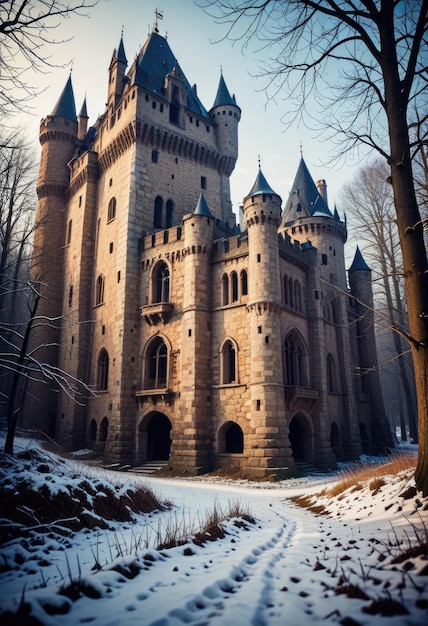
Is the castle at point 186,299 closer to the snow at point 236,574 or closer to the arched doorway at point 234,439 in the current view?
the arched doorway at point 234,439

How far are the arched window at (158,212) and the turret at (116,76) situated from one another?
8346 millimetres

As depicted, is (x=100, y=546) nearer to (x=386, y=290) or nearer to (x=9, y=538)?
(x=9, y=538)

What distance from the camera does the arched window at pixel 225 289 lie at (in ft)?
71.1

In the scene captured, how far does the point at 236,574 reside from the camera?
14.4 ft

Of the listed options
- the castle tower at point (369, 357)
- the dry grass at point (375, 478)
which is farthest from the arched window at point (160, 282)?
the dry grass at point (375, 478)

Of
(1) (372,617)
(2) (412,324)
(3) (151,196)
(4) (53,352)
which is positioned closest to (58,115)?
(3) (151,196)

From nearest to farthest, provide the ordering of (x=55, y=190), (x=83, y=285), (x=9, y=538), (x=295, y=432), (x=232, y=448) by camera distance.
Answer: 1. (x=9, y=538)
2. (x=232, y=448)
3. (x=295, y=432)
4. (x=83, y=285)
5. (x=55, y=190)

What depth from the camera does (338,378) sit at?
2658 centimetres

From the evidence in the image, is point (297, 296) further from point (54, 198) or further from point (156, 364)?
point (54, 198)

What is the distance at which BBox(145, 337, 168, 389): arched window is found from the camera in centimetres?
2256

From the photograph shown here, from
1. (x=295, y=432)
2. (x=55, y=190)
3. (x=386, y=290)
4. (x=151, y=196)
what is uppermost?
(x=55, y=190)

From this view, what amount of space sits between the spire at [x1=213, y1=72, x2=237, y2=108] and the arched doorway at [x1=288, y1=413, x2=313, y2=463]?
2426 centimetres

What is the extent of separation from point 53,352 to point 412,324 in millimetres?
27943

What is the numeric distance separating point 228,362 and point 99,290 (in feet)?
38.0
